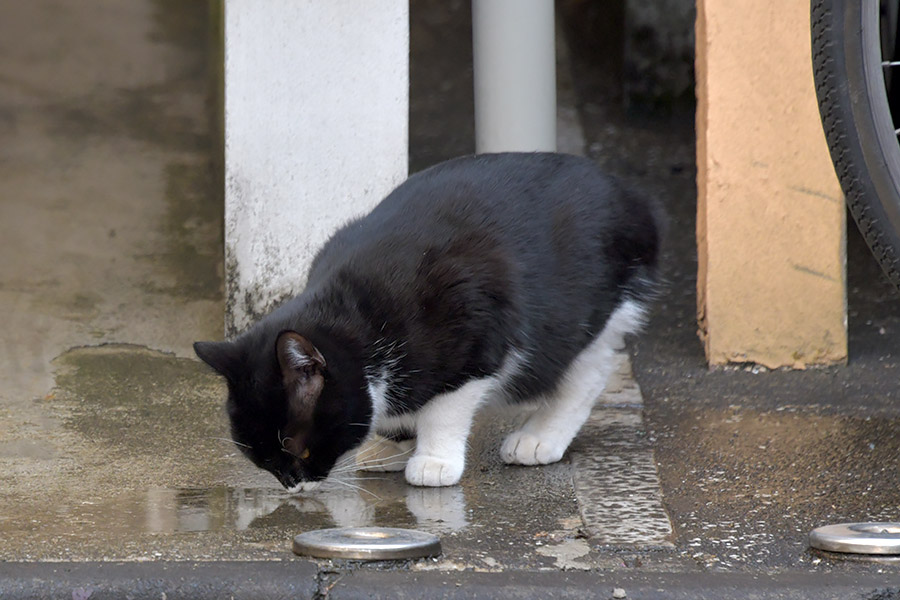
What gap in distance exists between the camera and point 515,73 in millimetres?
4141

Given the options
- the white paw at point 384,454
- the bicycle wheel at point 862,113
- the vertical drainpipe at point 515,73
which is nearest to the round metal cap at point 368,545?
the white paw at point 384,454

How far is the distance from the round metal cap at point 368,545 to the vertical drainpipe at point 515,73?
81.2 inches

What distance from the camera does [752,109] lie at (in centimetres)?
372

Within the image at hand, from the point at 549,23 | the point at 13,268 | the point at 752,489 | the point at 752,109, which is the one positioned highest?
the point at 549,23

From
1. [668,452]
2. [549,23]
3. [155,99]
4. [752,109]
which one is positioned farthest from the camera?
[155,99]

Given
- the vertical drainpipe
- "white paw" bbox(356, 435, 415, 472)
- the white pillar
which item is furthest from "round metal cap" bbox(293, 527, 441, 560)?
the vertical drainpipe

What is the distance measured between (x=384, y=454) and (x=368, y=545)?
2.83 feet

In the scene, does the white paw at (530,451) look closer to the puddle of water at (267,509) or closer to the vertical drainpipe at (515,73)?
the puddle of water at (267,509)

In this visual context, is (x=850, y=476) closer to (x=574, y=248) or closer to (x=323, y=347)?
(x=574, y=248)

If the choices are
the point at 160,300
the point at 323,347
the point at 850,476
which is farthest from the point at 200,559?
the point at 160,300

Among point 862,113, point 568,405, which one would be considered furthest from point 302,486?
point 862,113

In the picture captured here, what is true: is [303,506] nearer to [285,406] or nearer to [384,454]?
[285,406]

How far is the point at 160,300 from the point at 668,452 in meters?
1.98

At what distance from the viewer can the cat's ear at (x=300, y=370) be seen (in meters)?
2.44
